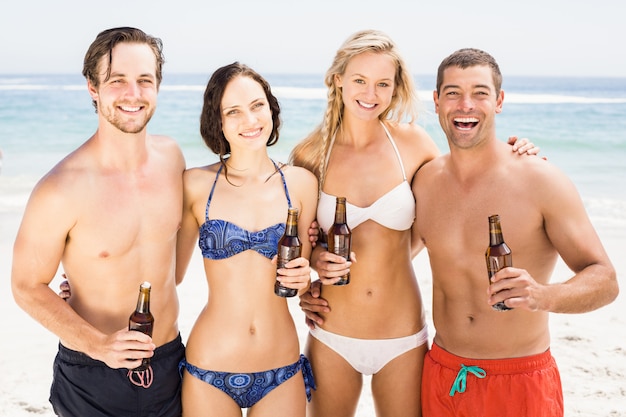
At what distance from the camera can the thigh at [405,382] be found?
3920 mm

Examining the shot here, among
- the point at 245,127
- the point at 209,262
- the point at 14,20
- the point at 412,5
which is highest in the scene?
the point at 412,5

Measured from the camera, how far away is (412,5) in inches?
1774

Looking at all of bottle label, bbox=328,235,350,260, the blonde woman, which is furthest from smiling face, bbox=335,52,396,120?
bottle label, bbox=328,235,350,260

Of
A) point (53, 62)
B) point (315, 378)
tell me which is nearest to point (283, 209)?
point (315, 378)

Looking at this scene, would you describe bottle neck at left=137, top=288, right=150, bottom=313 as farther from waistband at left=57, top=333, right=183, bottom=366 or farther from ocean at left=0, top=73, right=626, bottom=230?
ocean at left=0, top=73, right=626, bottom=230

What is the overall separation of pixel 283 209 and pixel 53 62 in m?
61.7

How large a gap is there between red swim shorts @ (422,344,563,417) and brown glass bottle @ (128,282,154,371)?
160 centimetres

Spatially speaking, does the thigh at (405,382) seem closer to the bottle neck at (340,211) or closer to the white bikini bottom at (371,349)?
the white bikini bottom at (371,349)

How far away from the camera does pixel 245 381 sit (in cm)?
345

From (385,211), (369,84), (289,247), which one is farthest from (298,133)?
(289,247)

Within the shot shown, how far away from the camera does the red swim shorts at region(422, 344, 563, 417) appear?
3408mm

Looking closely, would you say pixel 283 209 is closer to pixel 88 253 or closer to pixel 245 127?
pixel 245 127

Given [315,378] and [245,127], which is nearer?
[245,127]

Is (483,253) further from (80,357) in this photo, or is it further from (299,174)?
(80,357)
